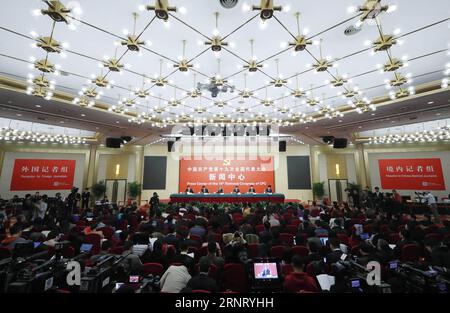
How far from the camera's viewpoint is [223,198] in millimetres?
11945

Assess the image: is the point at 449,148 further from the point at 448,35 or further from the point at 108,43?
the point at 108,43

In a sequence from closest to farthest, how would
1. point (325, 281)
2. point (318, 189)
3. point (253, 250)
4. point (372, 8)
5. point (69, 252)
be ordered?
point (325, 281)
point (372, 8)
point (69, 252)
point (253, 250)
point (318, 189)

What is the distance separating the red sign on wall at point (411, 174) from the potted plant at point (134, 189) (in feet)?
56.2

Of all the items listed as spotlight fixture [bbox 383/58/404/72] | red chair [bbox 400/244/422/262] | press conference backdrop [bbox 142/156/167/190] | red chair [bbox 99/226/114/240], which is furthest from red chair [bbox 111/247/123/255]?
press conference backdrop [bbox 142/156/167/190]

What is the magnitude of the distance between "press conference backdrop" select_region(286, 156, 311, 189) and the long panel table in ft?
11.7

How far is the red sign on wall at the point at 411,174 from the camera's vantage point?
42.3ft

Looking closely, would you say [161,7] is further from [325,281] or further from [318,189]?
[318,189]

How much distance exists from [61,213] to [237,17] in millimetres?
11257

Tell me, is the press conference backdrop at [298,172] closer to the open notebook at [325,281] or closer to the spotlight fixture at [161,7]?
the open notebook at [325,281]

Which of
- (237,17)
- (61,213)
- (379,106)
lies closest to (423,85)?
(379,106)

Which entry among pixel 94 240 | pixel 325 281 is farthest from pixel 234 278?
pixel 94 240

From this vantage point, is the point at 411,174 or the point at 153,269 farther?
the point at 411,174

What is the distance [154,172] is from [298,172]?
1091 cm

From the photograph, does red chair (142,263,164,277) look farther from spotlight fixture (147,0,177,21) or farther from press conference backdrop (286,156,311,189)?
press conference backdrop (286,156,311,189)
